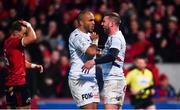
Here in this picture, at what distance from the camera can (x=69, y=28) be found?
1848 centimetres

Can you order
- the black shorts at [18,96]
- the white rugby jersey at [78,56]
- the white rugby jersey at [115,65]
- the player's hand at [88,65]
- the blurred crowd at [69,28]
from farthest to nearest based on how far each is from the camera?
the blurred crowd at [69,28]
the black shorts at [18,96]
the white rugby jersey at [115,65]
the white rugby jersey at [78,56]
the player's hand at [88,65]

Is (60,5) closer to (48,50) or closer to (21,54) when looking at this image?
(48,50)

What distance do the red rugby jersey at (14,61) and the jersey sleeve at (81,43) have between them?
0.96m

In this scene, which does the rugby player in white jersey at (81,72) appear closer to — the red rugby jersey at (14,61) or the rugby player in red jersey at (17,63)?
the rugby player in red jersey at (17,63)

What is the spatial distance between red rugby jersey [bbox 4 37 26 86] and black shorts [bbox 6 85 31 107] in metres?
0.08

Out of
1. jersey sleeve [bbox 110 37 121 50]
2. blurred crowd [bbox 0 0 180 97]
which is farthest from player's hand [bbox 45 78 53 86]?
jersey sleeve [bbox 110 37 121 50]

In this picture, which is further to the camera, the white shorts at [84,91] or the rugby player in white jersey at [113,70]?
the rugby player in white jersey at [113,70]

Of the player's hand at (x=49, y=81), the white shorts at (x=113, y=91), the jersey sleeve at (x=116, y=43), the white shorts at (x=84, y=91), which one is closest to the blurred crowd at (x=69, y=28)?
the player's hand at (x=49, y=81)

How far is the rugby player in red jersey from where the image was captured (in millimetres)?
11258

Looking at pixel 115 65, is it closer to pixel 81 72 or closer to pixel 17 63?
pixel 81 72

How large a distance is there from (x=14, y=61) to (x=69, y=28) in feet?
23.8

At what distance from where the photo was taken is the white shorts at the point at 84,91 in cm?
1095

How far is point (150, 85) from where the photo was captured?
14.9 meters

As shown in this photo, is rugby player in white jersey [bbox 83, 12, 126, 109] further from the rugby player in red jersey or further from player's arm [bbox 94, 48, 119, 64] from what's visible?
the rugby player in red jersey
